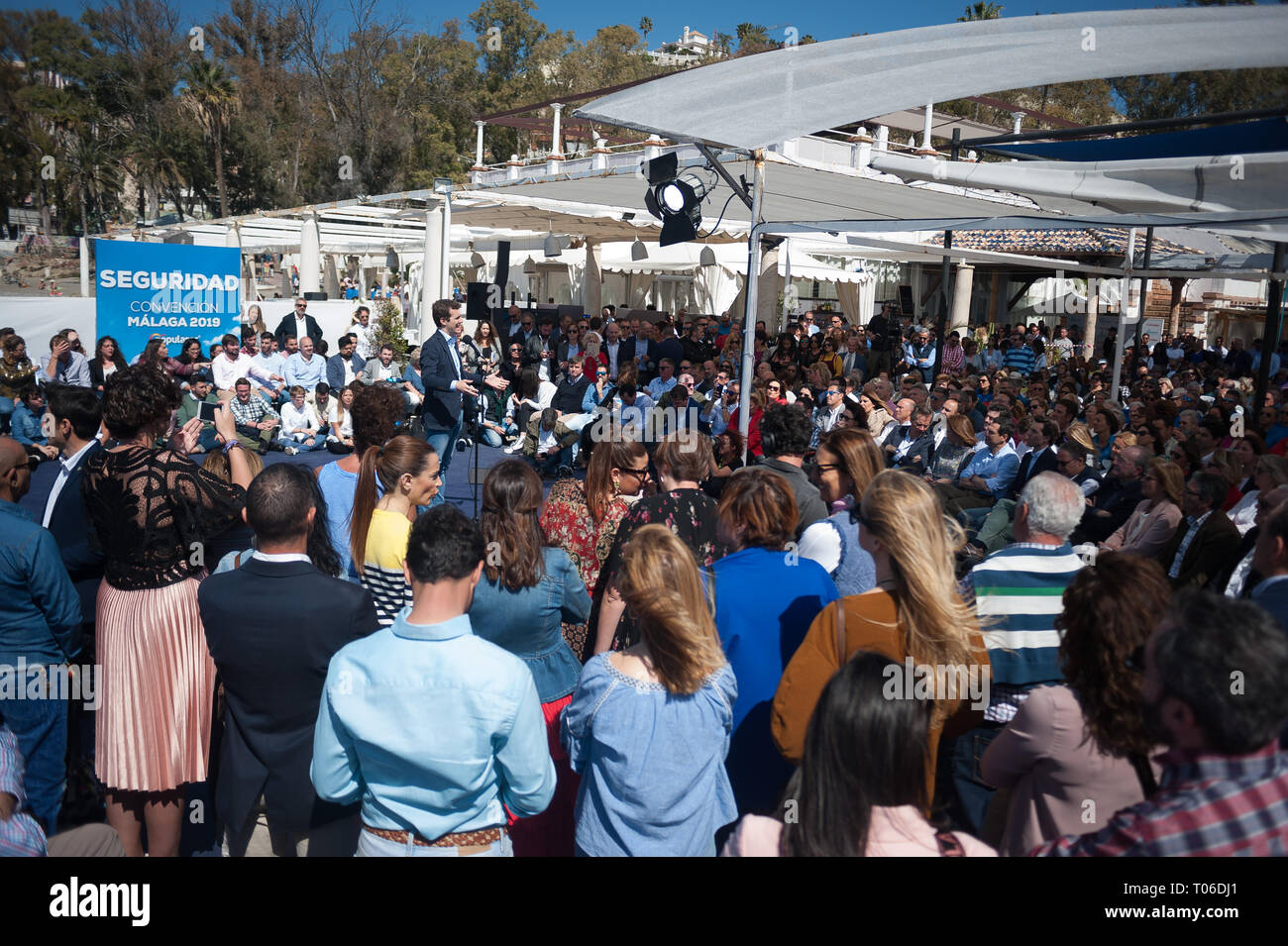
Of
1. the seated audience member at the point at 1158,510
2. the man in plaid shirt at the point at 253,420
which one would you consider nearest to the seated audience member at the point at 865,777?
the seated audience member at the point at 1158,510

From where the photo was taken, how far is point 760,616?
269 cm

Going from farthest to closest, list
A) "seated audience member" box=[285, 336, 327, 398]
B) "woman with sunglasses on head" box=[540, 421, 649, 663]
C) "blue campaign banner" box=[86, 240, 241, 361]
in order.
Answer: "seated audience member" box=[285, 336, 327, 398] < "blue campaign banner" box=[86, 240, 241, 361] < "woman with sunglasses on head" box=[540, 421, 649, 663]

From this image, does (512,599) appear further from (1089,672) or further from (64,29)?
(64,29)

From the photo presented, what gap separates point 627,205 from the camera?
39.0 ft

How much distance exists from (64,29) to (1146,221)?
43413mm

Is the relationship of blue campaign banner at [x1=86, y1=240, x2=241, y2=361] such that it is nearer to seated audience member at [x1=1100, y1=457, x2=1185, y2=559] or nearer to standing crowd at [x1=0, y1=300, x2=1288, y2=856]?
standing crowd at [x1=0, y1=300, x2=1288, y2=856]

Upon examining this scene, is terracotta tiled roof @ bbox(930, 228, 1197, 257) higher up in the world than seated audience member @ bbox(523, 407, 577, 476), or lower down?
higher up

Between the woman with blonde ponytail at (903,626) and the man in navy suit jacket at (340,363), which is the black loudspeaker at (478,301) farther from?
the woman with blonde ponytail at (903,626)

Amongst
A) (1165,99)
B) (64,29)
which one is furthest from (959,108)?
(64,29)

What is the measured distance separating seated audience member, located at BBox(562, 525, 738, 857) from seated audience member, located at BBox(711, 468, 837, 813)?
1.48 ft

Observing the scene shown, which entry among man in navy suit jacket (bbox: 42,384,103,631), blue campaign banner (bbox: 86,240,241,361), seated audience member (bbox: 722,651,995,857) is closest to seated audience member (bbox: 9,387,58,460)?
blue campaign banner (bbox: 86,240,241,361)

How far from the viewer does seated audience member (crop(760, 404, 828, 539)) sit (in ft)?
13.1

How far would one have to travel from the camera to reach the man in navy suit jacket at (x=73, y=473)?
125 inches

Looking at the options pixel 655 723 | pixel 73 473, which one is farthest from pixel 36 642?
pixel 655 723
